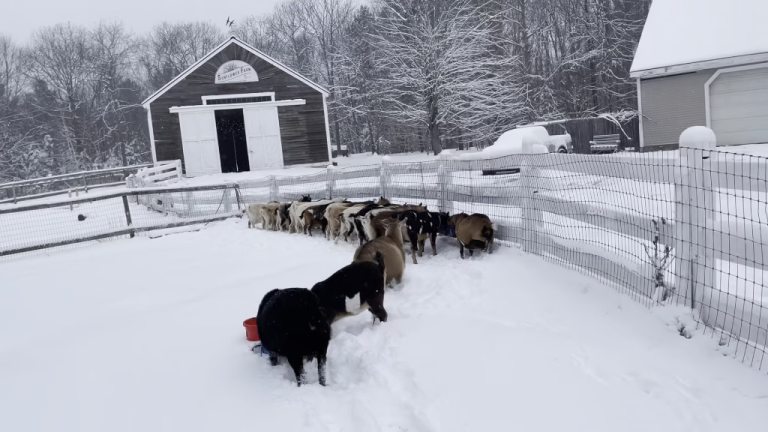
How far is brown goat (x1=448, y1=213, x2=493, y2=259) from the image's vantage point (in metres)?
6.61

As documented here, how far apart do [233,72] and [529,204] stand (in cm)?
2079

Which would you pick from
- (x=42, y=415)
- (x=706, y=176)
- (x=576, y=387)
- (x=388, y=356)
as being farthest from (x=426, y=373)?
(x=42, y=415)

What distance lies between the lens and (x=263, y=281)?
663cm

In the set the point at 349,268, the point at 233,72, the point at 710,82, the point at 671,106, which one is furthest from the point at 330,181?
the point at 233,72

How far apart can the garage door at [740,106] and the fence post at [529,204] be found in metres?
14.2

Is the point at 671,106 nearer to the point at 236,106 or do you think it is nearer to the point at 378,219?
the point at 378,219

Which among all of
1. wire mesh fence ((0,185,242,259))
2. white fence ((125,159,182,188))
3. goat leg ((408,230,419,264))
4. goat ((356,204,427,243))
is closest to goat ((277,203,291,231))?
wire mesh fence ((0,185,242,259))

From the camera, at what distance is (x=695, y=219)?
386 centimetres

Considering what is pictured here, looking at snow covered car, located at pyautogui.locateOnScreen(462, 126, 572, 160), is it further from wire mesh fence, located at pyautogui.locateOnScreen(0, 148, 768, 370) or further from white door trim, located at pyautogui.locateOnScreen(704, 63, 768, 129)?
wire mesh fence, located at pyautogui.locateOnScreen(0, 148, 768, 370)

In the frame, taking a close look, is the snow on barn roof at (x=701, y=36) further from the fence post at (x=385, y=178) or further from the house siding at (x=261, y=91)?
the house siding at (x=261, y=91)

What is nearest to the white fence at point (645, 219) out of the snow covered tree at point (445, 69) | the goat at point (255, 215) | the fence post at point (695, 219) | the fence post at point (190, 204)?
the fence post at point (695, 219)

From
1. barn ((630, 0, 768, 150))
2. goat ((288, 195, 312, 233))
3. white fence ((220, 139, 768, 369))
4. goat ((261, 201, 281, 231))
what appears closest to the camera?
white fence ((220, 139, 768, 369))

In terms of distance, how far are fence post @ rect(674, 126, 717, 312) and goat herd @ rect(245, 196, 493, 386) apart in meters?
2.39

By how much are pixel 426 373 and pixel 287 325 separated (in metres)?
1.04
